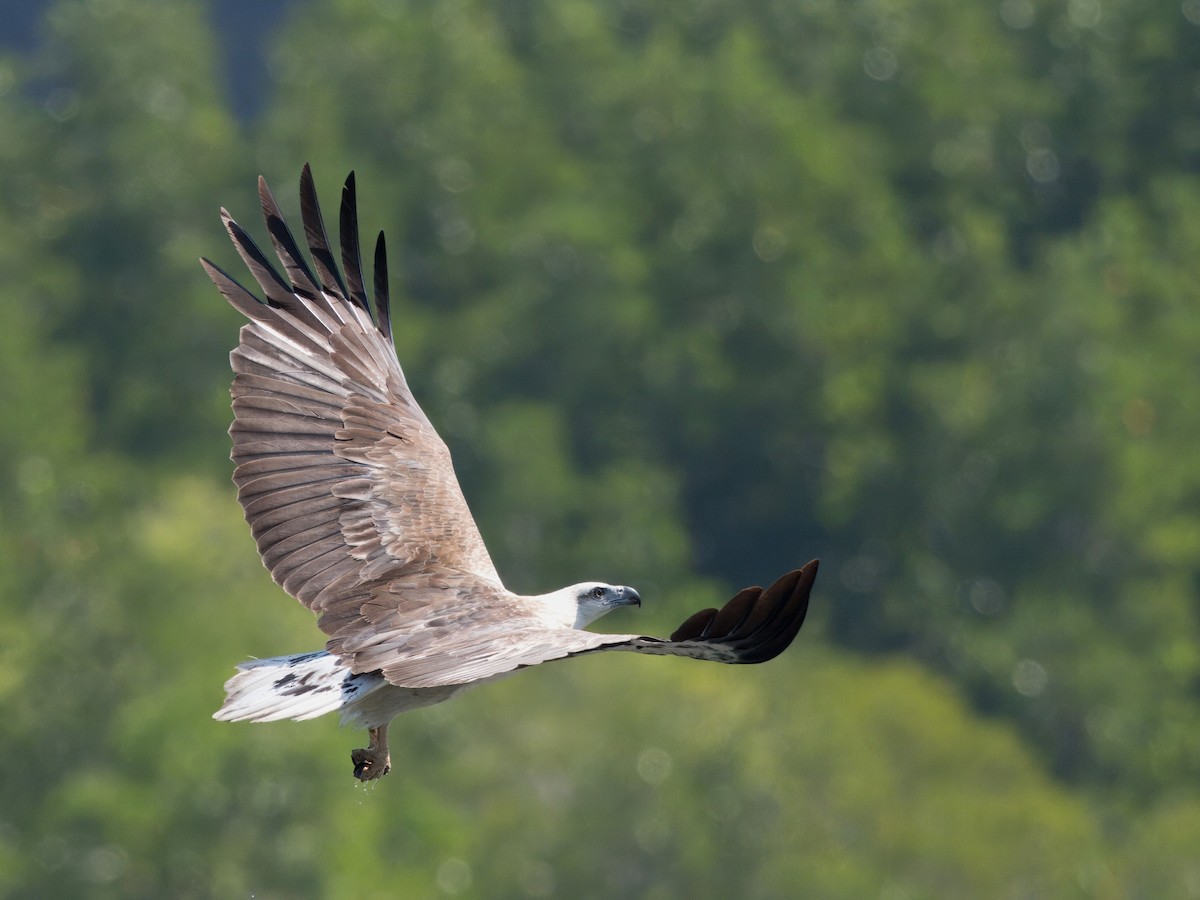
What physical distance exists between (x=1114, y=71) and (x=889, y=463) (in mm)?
21052

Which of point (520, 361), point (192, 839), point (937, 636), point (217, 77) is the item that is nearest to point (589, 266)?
point (520, 361)

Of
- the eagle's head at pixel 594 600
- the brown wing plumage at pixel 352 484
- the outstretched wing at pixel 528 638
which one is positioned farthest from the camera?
the eagle's head at pixel 594 600

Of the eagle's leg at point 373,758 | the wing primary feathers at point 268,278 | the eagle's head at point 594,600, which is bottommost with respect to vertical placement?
the eagle's leg at point 373,758

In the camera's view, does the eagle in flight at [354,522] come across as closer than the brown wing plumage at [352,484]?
Yes

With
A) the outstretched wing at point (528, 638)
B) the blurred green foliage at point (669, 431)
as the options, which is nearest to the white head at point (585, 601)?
the outstretched wing at point (528, 638)

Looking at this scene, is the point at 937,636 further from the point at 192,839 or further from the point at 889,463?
the point at 192,839

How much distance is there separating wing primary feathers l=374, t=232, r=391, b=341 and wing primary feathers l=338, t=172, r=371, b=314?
0.09 m

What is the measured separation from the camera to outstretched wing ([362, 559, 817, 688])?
1155 cm

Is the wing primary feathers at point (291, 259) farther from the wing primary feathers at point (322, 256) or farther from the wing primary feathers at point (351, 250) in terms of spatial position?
the wing primary feathers at point (351, 250)

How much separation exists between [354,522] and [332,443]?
596 millimetres

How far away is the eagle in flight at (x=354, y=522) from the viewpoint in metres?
13.2

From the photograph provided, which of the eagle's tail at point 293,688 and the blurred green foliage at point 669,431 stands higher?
the eagle's tail at point 293,688

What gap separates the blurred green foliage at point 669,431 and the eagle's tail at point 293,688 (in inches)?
1141

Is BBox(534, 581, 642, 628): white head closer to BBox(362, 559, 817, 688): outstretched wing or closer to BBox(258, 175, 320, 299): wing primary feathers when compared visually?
BBox(362, 559, 817, 688): outstretched wing
